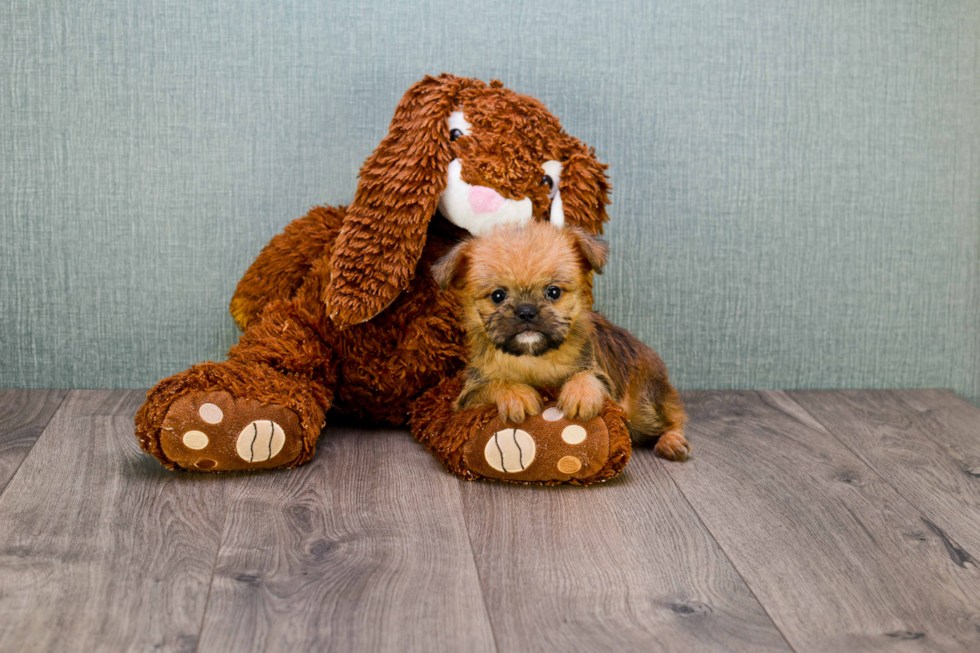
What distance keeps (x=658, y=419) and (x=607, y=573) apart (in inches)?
18.9

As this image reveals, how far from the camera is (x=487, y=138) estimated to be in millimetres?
1427

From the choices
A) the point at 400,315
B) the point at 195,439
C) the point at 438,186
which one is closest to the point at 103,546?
the point at 195,439

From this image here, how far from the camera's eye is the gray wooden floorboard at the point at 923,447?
1.30m

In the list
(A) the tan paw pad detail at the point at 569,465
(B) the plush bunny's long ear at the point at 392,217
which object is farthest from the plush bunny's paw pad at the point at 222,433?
(A) the tan paw pad detail at the point at 569,465

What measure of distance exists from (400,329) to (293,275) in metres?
0.23

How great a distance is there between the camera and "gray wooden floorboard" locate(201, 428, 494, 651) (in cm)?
97

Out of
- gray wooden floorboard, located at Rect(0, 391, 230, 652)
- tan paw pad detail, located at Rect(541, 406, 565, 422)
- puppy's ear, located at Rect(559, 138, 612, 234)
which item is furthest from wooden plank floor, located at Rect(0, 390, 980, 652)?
puppy's ear, located at Rect(559, 138, 612, 234)

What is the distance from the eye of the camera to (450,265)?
135 cm

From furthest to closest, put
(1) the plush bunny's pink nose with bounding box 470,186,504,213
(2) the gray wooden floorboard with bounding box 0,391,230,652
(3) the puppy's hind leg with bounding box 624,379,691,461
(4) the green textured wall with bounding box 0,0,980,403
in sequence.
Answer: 1. (4) the green textured wall with bounding box 0,0,980,403
2. (3) the puppy's hind leg with bounding box 624,379,691,461
3. (1) the plush bunny's pink nose with bounding box 470,186,504,213
4. (2) the gray wooden floorboard with bounding box 0,391,230,652

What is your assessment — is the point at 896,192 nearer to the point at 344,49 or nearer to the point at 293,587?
the point at 344,49

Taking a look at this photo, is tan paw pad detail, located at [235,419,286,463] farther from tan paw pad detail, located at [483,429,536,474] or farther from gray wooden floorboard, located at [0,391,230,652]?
tan paw pad detail, located at [483,429,536,474]

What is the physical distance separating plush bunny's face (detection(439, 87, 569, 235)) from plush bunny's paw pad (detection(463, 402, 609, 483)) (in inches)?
12.4

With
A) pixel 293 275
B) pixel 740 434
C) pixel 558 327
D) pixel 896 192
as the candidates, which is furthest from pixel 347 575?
pixel 896 192

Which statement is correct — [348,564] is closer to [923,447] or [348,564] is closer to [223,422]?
[223,422]
